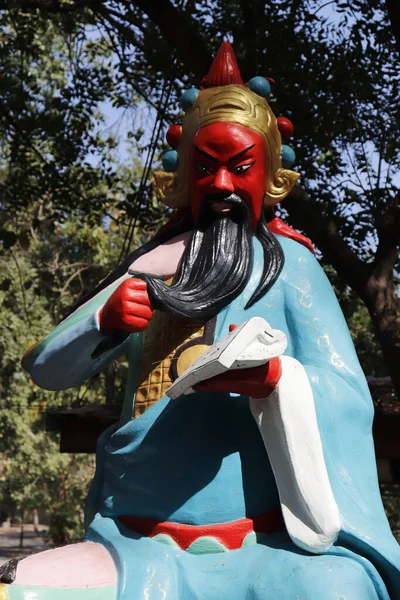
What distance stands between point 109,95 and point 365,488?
17.0 feet

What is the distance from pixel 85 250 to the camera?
41.8ft

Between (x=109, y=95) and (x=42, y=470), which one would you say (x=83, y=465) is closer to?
(x=42, y=470)

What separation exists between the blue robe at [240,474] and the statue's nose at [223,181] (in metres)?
0.26

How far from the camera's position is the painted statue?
6.66ft

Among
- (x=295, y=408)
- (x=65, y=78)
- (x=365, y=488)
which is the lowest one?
(x=365, y=488)

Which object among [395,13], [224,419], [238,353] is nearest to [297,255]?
[224,419]

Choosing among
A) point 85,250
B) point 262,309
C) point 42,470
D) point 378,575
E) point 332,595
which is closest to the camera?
point 332,595

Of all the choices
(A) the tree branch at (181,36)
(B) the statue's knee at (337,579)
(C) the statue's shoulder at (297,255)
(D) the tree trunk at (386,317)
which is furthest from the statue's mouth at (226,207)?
(A) the tree branch at (181,36)

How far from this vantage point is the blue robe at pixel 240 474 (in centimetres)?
201

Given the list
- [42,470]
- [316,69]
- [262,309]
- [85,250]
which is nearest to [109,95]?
[316,69]

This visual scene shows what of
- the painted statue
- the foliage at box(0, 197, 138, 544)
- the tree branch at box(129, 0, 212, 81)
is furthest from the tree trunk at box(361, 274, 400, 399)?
the foliage at box(0, 197, 138, 544)

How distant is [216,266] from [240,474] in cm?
59

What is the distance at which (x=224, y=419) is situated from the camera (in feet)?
7.43

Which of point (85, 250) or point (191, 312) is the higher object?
point (85, 250)
